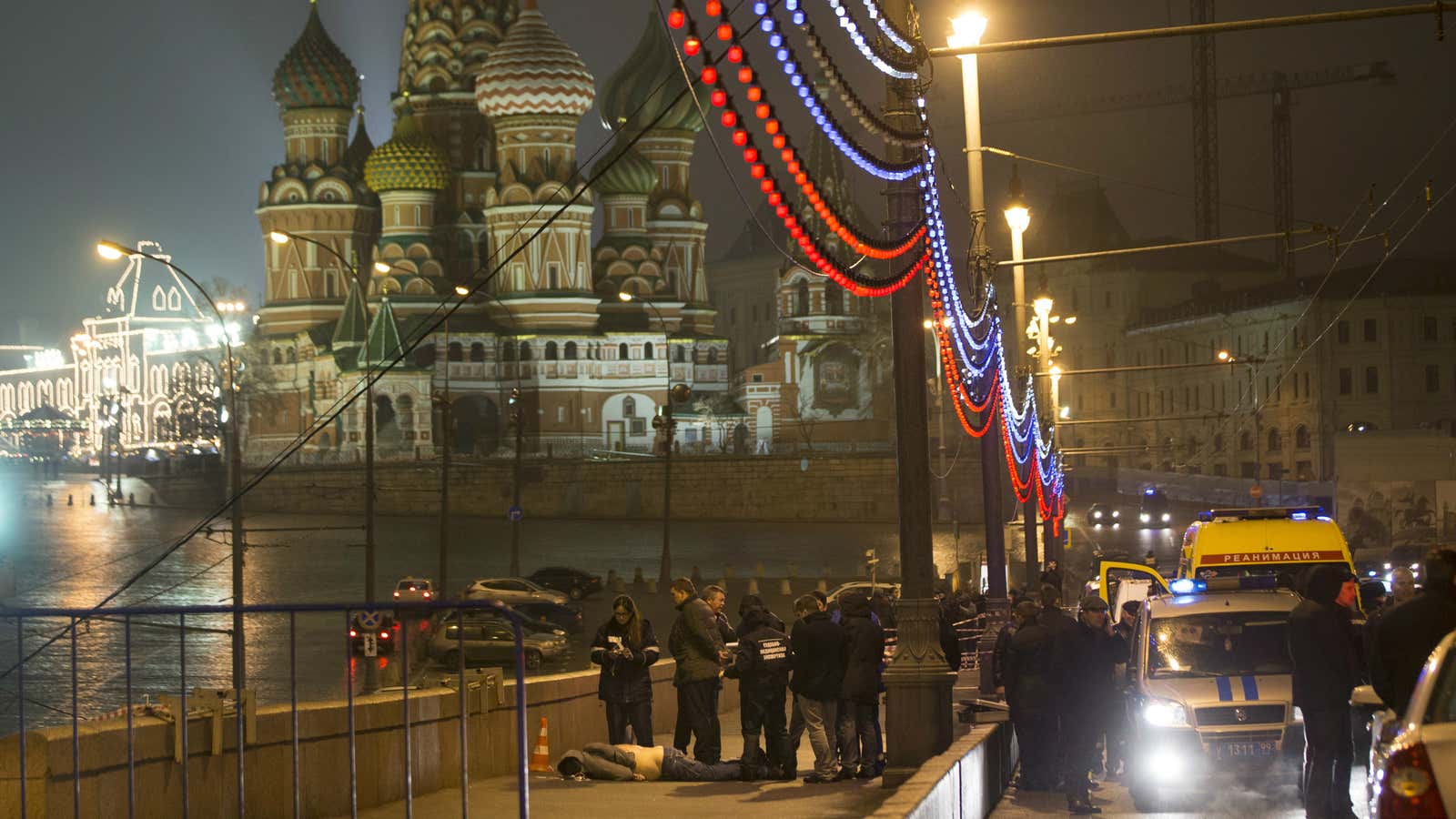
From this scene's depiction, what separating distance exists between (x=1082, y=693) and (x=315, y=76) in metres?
89.2

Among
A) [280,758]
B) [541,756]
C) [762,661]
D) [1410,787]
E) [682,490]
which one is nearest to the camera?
[1410,787]

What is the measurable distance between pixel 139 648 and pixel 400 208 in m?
58.3

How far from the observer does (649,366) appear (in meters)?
91.6

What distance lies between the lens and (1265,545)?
19547 mm

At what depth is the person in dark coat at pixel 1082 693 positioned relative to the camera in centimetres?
1302

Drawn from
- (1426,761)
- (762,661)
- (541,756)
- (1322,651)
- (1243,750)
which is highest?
(1426,761)

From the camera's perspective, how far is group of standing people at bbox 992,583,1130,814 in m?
13.4

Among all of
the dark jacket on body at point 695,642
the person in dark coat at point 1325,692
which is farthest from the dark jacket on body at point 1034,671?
the dark jacket on body at point 695,642

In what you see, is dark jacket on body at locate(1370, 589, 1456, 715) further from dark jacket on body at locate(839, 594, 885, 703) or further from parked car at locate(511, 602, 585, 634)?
parked car at locate(511, 602, 585, 634)

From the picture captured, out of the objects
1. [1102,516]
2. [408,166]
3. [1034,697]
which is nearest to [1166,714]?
[1034,697]

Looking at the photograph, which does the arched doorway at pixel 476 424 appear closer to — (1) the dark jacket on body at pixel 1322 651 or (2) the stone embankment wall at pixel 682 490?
(2) the stone embankment wall at pixel 682 490

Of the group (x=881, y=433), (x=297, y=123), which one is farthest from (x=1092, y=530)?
(x=297, y=123)

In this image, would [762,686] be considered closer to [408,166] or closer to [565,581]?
[565,581]

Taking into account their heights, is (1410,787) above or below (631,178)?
below
